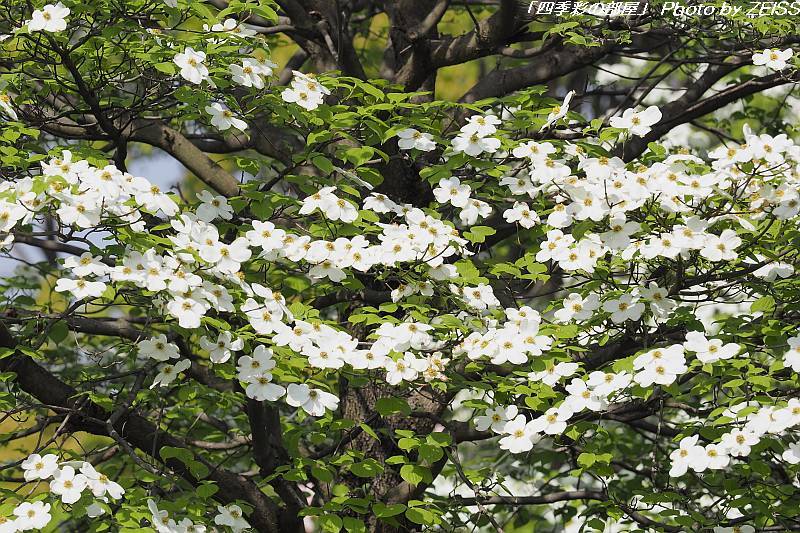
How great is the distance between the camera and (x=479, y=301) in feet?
11.0

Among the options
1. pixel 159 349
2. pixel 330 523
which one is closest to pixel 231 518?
pixel 330 523

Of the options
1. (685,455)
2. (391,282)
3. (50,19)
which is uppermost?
(391,282)

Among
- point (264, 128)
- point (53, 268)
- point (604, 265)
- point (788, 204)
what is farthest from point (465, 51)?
point (53, 268)

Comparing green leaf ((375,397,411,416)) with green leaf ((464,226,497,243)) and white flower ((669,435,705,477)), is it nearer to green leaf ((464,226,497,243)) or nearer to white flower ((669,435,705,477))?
green leaf ((464,226,497,243))

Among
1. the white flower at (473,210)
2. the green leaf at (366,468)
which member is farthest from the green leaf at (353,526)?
the white flower at (473,210)

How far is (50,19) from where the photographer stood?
3146 mm

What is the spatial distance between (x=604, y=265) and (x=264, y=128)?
2216mm

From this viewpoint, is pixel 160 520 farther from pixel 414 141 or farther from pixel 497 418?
pixel 414 141

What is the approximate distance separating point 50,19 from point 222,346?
124cm

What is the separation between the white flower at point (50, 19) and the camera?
312 cm

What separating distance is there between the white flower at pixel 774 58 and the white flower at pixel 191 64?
80.3 inches

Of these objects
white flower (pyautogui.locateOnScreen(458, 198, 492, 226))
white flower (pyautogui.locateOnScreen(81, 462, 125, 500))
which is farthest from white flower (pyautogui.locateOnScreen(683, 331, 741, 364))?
white flower (pyautogui.locateOnScreen(81, 462, 125, 500))

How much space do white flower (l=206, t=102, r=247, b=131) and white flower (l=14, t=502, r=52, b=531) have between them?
55.0 inches

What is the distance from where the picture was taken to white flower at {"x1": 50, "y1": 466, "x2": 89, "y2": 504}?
9.34 ft
